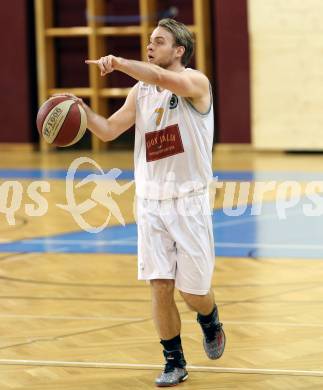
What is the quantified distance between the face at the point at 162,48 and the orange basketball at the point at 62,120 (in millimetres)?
525

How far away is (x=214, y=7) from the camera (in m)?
18.6

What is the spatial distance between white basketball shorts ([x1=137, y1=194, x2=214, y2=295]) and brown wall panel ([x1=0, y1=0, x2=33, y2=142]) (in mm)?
13917

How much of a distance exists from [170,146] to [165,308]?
2.90ft

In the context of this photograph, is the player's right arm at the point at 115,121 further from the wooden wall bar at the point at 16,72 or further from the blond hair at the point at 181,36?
the wooden wall bar at the point at 16,72

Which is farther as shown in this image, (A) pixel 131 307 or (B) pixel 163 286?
(A) pixel 131 307

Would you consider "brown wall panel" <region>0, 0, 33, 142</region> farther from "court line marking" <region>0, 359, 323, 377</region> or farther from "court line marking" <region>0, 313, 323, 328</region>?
"court line marking" <region>0, 359, 323, 377</region>

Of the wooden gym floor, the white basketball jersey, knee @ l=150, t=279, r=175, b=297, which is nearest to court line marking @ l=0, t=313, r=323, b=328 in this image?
the wooden gym floor

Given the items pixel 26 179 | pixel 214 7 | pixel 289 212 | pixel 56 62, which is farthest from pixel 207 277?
pixel 56 62

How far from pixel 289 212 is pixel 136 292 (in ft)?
14.0

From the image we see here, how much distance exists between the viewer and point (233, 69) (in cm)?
1830

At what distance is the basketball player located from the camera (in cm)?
603

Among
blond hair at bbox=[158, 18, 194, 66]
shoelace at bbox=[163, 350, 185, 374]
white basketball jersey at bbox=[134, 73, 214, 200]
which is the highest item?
blond hair at bbox=[158, 18, 194, 66]

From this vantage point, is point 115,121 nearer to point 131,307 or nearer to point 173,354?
point 173,354

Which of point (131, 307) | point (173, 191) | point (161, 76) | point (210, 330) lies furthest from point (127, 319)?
point (161, 76)
